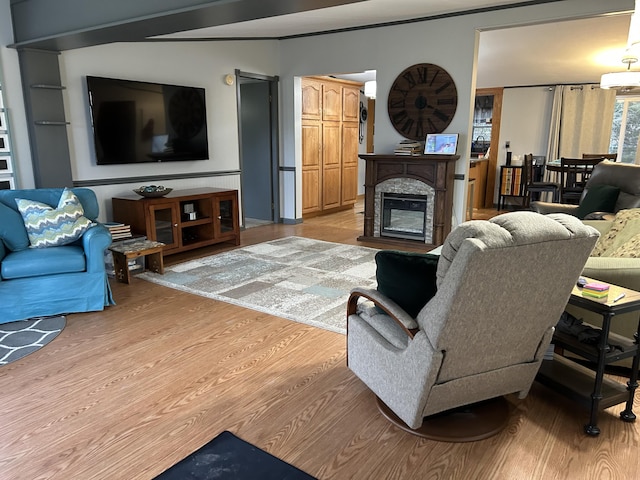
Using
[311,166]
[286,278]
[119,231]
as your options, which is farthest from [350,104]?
[119,231]

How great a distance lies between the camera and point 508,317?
1805 mm

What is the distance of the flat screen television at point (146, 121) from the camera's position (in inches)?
180

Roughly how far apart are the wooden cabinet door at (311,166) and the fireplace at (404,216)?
5.84 feet

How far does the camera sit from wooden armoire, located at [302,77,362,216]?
702cm

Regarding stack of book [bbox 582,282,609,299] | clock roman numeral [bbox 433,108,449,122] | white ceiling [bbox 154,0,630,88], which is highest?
white ceiling [bbox 154,0,630,88]

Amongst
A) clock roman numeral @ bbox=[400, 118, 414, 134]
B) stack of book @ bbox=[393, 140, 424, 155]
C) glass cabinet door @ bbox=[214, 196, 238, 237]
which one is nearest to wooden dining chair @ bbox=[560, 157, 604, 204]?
stack of book @ bbox=[393, 140, 424, 155]

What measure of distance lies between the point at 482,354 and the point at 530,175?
626 cm

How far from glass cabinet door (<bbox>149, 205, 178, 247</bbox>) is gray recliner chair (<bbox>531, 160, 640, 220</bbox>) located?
3.68 metres

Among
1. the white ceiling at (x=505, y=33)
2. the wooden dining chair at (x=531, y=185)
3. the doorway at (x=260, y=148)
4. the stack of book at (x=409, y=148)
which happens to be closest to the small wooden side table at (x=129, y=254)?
the doorway at (x=260, y=148)

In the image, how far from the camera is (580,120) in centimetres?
816

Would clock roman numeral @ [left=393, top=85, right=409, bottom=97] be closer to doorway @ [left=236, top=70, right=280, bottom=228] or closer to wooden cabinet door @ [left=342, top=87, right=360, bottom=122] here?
doorway @ [left=236, top=70, right=280, bottom=228]

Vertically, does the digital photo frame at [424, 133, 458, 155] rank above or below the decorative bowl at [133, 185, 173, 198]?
above

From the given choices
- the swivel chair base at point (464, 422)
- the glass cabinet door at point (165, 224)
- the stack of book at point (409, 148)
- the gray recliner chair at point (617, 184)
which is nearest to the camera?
the swivel chair base at point (464, 422)

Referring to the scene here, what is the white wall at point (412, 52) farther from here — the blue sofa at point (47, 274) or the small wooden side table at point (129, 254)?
the blue sofa at point (47, 274)
